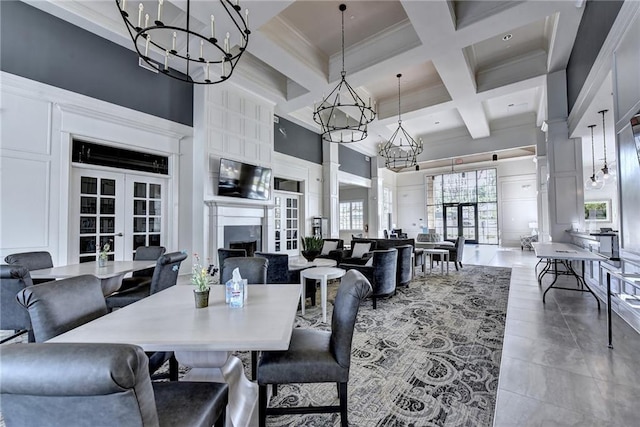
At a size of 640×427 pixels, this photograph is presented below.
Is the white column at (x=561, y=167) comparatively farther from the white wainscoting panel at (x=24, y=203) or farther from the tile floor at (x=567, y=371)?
the white wainscoting panel at (x=24, y=203)

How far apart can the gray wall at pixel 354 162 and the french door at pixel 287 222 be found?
289 cm

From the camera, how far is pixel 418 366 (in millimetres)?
2467

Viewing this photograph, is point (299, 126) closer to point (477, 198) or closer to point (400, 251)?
point (400, 251)

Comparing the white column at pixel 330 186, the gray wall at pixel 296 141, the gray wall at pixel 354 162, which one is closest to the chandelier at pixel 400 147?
the gray wall at pixel 354 162

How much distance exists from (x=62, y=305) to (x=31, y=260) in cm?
259

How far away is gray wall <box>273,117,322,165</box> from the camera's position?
8047 mm

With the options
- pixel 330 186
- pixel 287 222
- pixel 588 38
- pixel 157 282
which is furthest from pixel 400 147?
pixel 157 282

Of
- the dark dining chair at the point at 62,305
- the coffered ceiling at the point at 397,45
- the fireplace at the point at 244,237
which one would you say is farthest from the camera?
the fireplace at the point at 244,237

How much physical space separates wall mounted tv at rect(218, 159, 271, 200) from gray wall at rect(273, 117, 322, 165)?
1.46 metres

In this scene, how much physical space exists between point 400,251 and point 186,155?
467 cm

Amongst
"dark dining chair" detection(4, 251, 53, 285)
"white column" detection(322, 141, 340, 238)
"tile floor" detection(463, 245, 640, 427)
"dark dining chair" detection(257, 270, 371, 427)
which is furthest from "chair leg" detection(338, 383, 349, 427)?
"white column" detection(322, 141, 340, 238)

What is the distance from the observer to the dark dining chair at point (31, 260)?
3108mm

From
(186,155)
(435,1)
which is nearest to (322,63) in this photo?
(435,1)

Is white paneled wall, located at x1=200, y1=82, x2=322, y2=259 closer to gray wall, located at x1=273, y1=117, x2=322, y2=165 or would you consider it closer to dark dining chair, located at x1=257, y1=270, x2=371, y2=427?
gray wall, located at x1=273, y1=117, x2=322, y2=165
